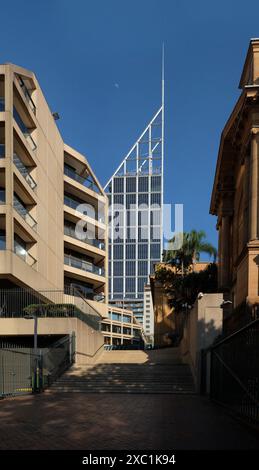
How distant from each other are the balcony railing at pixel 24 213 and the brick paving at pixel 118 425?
18.1 metres

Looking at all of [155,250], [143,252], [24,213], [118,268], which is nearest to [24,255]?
[24,213]

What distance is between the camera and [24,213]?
30656 mm

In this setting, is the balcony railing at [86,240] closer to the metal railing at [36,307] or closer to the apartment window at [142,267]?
the metal railing at [36,307]

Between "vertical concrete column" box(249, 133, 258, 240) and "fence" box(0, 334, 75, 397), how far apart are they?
10.9 meters

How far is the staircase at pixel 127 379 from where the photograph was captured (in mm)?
15427

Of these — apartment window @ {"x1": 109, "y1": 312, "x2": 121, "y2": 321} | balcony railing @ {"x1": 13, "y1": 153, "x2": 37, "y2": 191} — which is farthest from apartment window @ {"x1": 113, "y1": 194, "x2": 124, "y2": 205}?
balcony railing @ {"x1": 13, "y1": 153, "x2": 37, "y2": 191}

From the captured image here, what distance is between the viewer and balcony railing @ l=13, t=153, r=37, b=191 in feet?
96.8

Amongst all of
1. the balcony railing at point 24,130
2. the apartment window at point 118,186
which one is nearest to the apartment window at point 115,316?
the apartment window at point 118,186

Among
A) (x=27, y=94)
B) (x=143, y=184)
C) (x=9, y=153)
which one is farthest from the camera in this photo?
(x=143, y=184)

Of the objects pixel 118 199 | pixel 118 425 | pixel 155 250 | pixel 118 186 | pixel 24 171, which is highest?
pixel 118 186

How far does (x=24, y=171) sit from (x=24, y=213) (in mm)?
3209

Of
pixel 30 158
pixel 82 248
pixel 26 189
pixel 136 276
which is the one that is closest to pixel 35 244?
pixel 26 189

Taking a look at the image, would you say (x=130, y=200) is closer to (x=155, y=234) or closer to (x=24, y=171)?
(x=155, y=234)

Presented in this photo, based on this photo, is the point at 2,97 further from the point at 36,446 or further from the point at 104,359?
the point at 36,446
